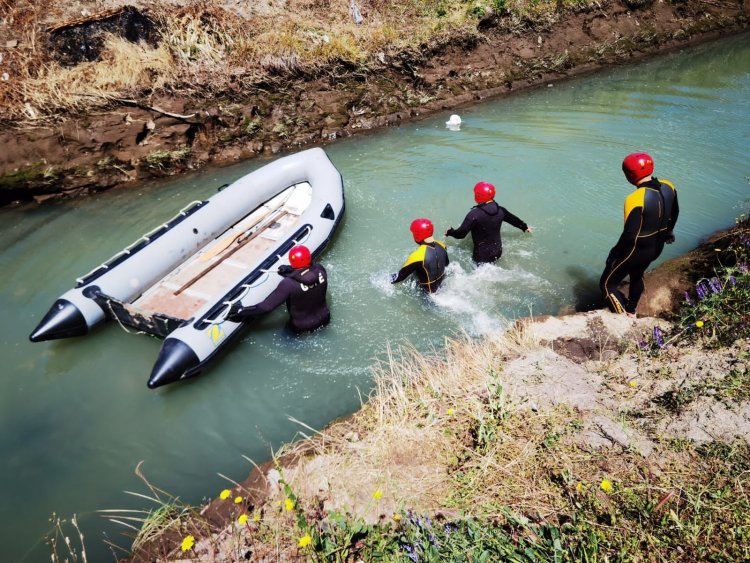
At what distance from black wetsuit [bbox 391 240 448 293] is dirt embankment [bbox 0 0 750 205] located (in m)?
6.08

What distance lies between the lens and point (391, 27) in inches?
478

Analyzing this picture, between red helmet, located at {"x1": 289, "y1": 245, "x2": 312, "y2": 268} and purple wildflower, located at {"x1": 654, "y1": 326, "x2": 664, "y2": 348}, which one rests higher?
red helmet, located at {"x1": 289, "y1": 245, "x2": 312, "y2": 268}

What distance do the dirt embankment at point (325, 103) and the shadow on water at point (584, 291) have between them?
664cm

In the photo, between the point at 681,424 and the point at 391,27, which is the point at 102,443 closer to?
the point at 681,424

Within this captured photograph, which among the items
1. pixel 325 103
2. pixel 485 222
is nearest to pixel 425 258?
pixel 485 222

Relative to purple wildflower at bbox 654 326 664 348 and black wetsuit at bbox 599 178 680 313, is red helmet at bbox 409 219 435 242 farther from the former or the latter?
purple wildflower at bbox 654 326 664 348

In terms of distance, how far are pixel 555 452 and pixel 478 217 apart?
318cm

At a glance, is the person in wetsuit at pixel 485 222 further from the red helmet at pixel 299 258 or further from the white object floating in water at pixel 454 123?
the white object floating in water at pixel 454 123

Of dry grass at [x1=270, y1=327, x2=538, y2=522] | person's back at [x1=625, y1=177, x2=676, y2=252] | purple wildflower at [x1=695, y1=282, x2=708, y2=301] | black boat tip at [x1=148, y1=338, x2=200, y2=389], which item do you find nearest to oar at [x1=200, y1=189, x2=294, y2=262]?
black boat tip at [x1=148, y1=338, x2=200, y2=389]

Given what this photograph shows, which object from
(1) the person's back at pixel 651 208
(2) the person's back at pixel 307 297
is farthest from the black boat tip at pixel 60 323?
(1) the person's back at pixel 651 208

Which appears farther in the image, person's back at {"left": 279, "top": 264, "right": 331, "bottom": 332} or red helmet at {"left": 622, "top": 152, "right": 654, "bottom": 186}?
person's back at {"left": 279, "top": 264, "right": 331, "bottom": 332}

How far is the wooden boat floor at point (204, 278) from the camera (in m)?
5.54

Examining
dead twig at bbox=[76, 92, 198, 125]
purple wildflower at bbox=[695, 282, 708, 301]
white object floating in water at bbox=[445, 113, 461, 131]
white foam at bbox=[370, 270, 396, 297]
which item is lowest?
white foam at bbox=[370, 270, 396, 297]

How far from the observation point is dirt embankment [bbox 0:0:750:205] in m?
8.38
